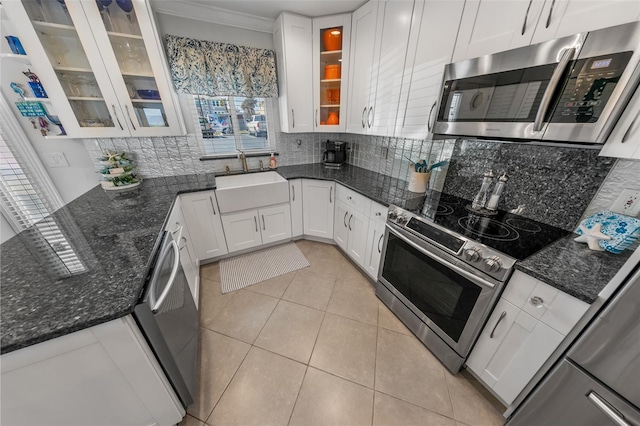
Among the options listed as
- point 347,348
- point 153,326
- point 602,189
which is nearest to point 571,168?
point 602,189

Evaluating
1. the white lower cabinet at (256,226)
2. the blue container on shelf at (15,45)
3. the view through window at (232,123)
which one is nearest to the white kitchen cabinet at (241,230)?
the white lower cabinet at (256,226)

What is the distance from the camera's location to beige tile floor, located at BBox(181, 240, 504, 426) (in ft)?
3.87

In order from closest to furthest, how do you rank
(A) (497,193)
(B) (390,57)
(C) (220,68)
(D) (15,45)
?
(A) (497,193), (D) (15,45), (B) (390,57), (C) (220,68)

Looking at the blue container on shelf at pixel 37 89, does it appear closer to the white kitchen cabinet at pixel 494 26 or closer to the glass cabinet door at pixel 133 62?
the glass cabinet door at pixel 133 62

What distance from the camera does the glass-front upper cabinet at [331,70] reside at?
6.81ft

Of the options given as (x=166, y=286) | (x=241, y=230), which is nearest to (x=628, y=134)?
(x=166, y=286)

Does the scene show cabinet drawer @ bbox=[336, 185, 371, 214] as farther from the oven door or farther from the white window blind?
the white window blind

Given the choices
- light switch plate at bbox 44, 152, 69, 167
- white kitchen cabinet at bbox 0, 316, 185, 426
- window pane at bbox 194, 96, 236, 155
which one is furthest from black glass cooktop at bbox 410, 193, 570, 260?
light switch plate at bbox 44, 152, 69, 167

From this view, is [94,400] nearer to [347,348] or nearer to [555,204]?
[347,348]

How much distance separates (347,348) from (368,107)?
2.09 meters

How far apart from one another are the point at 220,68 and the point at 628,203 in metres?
3.15

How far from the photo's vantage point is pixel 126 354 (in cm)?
78

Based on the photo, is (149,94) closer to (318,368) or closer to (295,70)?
(295,70)

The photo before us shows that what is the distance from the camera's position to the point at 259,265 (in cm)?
234
